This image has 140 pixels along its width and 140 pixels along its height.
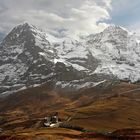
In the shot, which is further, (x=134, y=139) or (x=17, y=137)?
(x=17, y=137)

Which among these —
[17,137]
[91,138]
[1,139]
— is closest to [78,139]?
[91,138]

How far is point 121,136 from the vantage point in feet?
347

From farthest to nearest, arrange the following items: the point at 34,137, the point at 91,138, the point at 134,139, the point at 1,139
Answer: the point at 1,139
the point at 34,137
the point at 91,138
the point at 134,139

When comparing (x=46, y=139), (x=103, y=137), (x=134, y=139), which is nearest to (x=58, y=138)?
(x=46, y=139)

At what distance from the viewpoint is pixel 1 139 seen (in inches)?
5138

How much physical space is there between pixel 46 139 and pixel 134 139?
25.2 metres

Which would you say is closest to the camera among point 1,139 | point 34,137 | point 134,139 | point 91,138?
point 134,139

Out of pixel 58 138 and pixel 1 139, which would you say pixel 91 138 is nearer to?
pixel 58 138

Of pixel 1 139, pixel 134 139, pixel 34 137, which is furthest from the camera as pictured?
pixel 1 139

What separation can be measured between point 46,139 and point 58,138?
4.34 m

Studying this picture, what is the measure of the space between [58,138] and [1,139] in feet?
80.8

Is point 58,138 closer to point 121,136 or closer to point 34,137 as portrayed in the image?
point 34,137

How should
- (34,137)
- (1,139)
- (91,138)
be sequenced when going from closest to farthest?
(91,138), (34,137), (1,139)

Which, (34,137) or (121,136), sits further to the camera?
(34,137)
